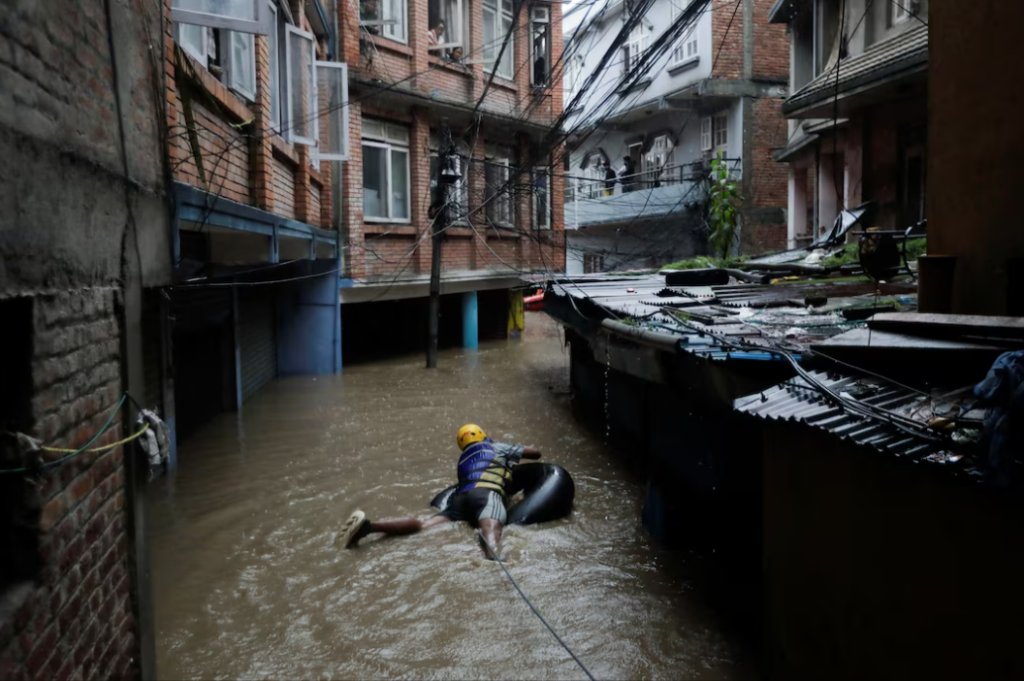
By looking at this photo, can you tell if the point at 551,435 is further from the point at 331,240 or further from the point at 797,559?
the point at 797,559

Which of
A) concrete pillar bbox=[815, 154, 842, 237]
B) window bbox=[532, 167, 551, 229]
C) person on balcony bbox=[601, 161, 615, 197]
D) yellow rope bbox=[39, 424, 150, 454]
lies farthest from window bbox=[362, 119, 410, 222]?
yellow rope bbox=[39, 424, 150, 454]

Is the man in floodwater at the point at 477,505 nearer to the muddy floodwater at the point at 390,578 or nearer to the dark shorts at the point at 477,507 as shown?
the dark shorts at the point at 477,507

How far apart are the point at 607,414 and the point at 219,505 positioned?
5.03m

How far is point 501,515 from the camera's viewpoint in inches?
267

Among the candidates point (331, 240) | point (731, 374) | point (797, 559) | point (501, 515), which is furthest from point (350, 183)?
point (797, 559)

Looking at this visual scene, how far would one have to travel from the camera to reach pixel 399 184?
1619 centimetres

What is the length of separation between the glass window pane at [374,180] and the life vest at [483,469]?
9.13m

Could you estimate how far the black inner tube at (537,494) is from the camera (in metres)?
7.06

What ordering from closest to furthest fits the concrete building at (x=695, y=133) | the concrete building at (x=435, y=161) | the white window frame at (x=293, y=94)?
the white window frame at (x=293, y=94)
the concrete building at (x=435, y=161)
the concrete building at (x=695, y=133)

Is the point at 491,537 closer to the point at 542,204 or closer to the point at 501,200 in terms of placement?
the point at 501,200

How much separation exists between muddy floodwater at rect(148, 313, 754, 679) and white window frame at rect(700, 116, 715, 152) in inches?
661

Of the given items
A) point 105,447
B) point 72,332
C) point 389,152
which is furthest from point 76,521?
point 389,152

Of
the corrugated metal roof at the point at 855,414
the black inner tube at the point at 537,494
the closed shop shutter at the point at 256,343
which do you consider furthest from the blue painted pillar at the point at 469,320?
the corrugated metal roof at the point at 855,414

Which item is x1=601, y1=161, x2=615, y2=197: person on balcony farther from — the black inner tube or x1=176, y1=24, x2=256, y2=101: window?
the black inner tube
